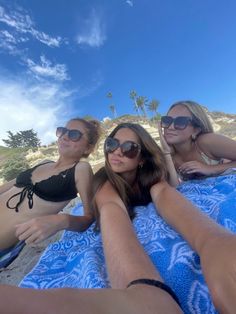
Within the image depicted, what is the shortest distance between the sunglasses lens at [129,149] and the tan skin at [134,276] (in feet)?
3.28

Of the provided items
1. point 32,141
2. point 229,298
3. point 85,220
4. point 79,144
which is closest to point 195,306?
point 229,298

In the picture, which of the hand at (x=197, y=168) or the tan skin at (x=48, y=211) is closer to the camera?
the tan skin at (x=48, y=211)

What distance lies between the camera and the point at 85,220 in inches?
Answer: 112

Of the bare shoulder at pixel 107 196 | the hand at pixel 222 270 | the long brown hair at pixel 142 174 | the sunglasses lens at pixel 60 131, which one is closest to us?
the hand at pixel 222 270

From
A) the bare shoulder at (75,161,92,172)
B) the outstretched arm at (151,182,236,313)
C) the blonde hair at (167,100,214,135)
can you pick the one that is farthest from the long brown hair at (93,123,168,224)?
the blonde hair at (167,100,214,135)

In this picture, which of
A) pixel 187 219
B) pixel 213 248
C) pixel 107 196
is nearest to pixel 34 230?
pixel 107 196

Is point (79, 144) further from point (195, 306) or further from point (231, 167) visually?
point (195, 306)

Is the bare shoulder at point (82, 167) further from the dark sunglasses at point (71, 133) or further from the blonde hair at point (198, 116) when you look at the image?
the blonde hair at point (198, 116)

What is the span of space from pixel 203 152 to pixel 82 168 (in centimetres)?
208

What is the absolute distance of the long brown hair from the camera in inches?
108

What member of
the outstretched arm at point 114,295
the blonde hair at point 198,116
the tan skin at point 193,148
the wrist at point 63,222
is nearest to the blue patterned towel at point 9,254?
the wrist at point 63,222

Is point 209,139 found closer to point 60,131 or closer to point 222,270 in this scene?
point 60,131

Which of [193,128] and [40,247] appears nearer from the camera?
[40,247]

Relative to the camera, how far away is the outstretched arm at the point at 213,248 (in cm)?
97
